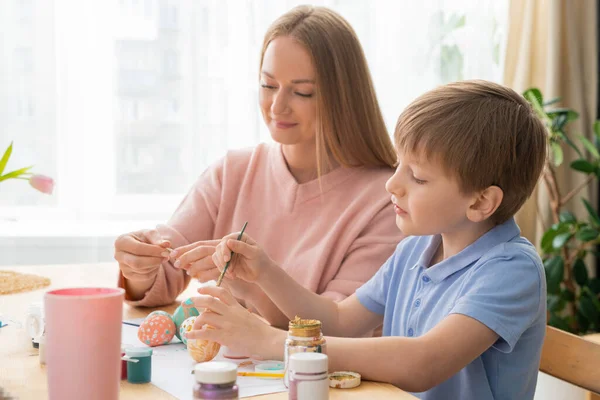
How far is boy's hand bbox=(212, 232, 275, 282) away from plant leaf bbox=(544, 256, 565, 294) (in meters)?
1.92

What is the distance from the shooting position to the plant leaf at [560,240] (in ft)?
9.64

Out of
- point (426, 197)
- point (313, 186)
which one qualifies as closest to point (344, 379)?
point (426, 197)

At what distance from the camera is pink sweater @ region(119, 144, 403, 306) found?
1604 millimetres

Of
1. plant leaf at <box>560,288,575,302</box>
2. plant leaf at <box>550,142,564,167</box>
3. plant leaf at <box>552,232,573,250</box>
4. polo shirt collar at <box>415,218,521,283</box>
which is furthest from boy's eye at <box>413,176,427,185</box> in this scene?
plant leaf at <box>560,288,575,302</box>

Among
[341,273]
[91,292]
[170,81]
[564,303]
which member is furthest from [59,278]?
[564,303]

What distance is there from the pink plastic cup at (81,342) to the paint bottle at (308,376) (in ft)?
0.64

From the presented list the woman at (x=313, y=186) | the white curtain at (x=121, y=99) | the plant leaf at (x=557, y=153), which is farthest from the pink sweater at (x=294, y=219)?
the plant leaf at (x=557, y=153)

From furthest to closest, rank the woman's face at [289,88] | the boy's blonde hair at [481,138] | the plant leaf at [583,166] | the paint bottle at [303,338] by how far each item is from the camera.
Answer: the plant leaf at [583,166] < the woman's face at [289,88] < the boy's blonde hair at [481,138] < the paint bottle at [303,338]

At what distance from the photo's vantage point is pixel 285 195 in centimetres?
174

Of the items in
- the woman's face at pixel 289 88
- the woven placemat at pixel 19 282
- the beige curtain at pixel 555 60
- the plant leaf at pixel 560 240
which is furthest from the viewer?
the beige curtain at pixel 555 60

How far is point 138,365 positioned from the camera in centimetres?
106

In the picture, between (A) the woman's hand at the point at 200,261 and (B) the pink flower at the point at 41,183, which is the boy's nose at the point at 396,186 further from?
(B) the pink flower at the point at 41,183

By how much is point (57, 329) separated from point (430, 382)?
0.54m

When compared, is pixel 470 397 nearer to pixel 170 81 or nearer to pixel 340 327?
pixel 340 327
